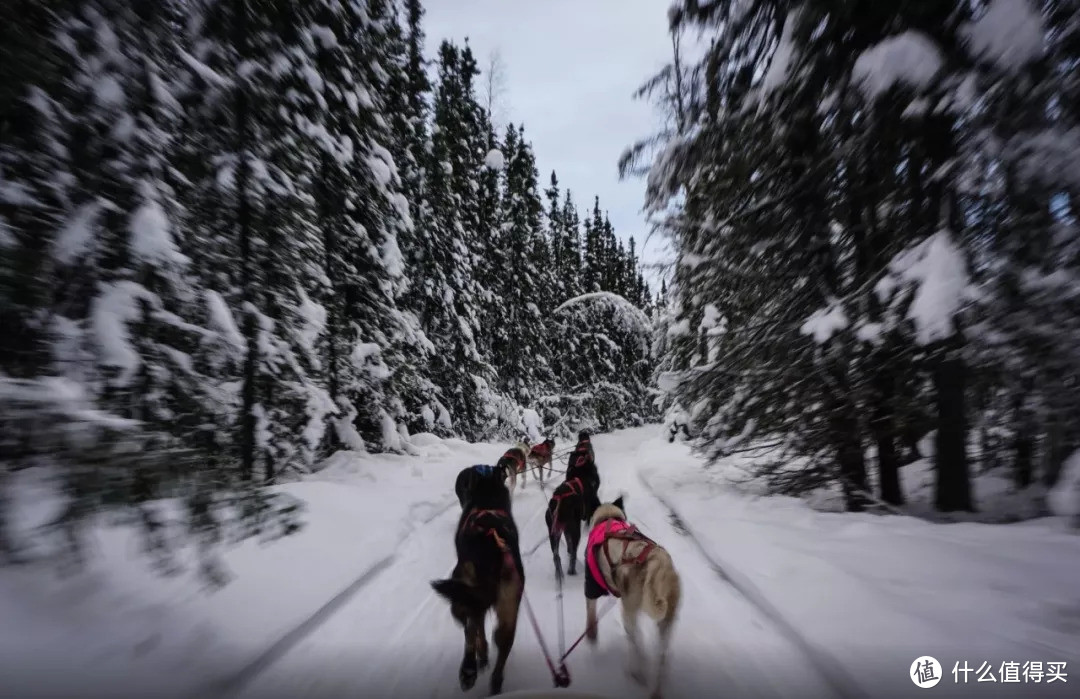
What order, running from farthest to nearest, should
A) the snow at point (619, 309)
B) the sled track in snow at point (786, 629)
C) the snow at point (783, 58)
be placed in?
the snow at point (619, 309) < the snow at point (783, 58) < the sled track in snow at point (786, 629)

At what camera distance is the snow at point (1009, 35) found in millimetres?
2766

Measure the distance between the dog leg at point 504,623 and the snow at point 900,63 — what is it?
13.9 ft

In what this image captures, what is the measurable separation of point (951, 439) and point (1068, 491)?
2.66 meters

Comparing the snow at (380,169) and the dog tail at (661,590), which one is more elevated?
the snow at (380,169)

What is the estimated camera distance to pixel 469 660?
3150 mm

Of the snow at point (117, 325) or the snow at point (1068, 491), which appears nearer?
the snow at point (1068, 491)

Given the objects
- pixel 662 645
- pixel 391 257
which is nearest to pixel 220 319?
pixel 662 645

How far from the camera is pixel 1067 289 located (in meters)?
3.04

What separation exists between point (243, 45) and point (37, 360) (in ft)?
13.4

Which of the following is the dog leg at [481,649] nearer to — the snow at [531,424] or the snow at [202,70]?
the snow at [202,70]

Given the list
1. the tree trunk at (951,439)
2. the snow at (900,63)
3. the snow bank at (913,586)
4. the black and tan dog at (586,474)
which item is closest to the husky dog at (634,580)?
the snow bank at (913,586)

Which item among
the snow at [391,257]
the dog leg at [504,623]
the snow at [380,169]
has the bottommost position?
the dog leg at [504,623]

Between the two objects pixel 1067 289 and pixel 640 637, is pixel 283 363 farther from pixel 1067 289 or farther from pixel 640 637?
pixel 1067 289

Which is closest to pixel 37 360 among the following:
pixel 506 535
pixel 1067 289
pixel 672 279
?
pixel 506 535
